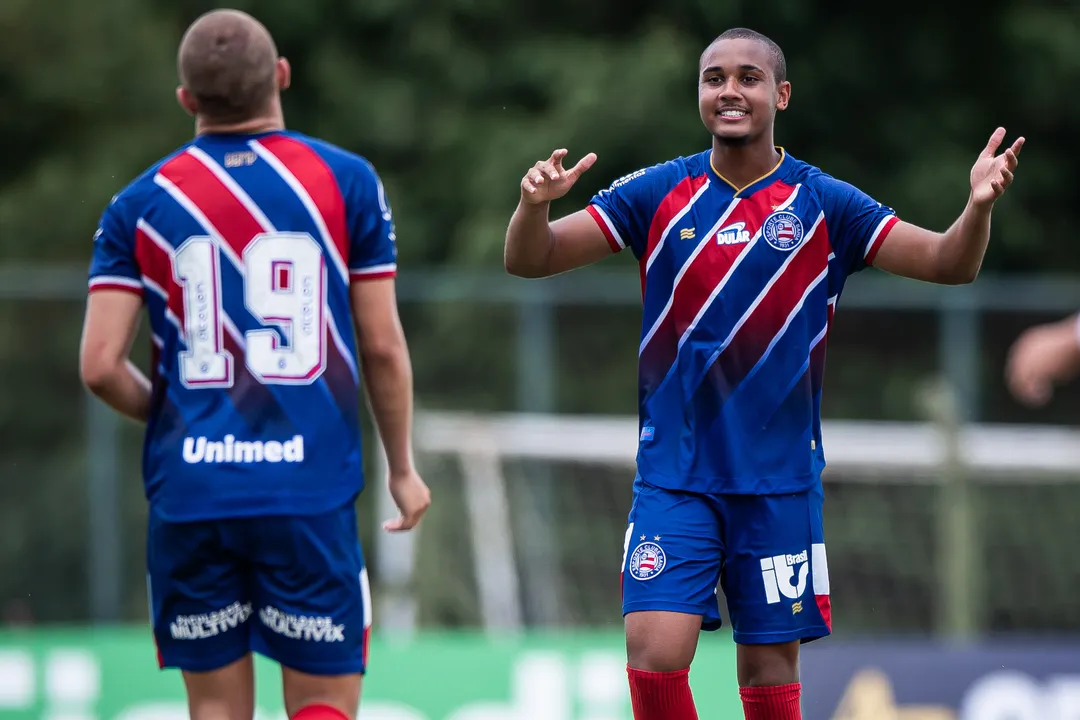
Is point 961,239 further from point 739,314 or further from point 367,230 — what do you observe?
point 367,230

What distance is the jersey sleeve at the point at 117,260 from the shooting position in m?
4.04

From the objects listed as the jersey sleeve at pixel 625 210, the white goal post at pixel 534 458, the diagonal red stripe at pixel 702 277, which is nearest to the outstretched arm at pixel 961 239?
the diagonal red stripe at pixel 702 277

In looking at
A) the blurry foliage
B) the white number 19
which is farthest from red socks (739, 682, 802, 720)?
the blurry foliage

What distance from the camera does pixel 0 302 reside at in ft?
35.2

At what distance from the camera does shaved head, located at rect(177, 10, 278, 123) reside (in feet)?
13.1

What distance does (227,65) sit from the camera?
13.1ft

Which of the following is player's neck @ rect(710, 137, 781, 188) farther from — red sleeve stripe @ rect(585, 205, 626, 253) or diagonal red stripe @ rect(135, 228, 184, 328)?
diagonal red stripe @ rect(135, 228, 184, 328)

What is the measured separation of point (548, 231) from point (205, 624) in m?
1.38

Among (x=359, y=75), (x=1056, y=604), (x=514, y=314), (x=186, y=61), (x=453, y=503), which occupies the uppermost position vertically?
(x=359, y=75)

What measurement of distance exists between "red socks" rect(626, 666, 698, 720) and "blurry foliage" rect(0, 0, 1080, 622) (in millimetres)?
8328

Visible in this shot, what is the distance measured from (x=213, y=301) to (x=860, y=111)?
1112cm

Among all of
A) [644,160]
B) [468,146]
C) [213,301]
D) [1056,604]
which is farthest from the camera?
[468,146]

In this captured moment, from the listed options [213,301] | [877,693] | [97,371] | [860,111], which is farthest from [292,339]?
[860,111]

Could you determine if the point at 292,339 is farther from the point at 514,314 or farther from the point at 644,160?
the point at 644,160
